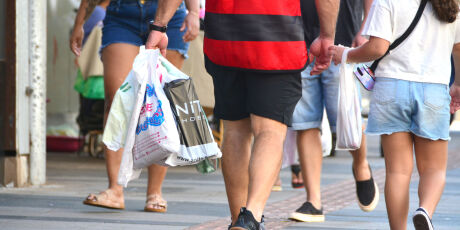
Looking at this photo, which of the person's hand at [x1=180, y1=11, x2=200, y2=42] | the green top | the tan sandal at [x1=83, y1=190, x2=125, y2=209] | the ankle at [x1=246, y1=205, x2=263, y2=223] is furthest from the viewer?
the green top

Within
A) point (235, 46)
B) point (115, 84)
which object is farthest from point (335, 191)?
point (235, 46)

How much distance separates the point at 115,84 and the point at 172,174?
3.08 m

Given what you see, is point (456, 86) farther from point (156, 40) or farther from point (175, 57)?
point (175, 57)

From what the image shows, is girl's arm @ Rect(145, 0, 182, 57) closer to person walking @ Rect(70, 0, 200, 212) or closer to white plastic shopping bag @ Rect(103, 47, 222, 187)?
white plastic shopping bag @ Rect(103, 47, 222, 187)

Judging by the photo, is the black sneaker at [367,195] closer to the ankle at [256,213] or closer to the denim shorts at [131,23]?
the denim shorts at [131,23]

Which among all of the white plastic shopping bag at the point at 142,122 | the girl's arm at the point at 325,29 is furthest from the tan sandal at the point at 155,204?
the girl's arm at the point at 325,29

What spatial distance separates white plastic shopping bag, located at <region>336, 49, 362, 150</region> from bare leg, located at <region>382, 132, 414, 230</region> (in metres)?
0.17

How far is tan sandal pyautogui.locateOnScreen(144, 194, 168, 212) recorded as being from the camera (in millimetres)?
6117

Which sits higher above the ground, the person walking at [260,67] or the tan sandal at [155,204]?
the person walking at [260,67]

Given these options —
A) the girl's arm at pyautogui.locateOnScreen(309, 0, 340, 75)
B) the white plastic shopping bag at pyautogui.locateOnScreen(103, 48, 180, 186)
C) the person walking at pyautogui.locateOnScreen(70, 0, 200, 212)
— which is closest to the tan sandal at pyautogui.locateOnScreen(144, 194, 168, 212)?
the person walking at pyautogui.locateOnScreen(70, 0, 200, 212)

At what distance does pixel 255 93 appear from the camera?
462cm

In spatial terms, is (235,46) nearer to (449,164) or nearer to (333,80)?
(333,80)

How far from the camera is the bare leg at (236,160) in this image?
15.8ft

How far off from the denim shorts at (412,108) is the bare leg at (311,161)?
1.23m
